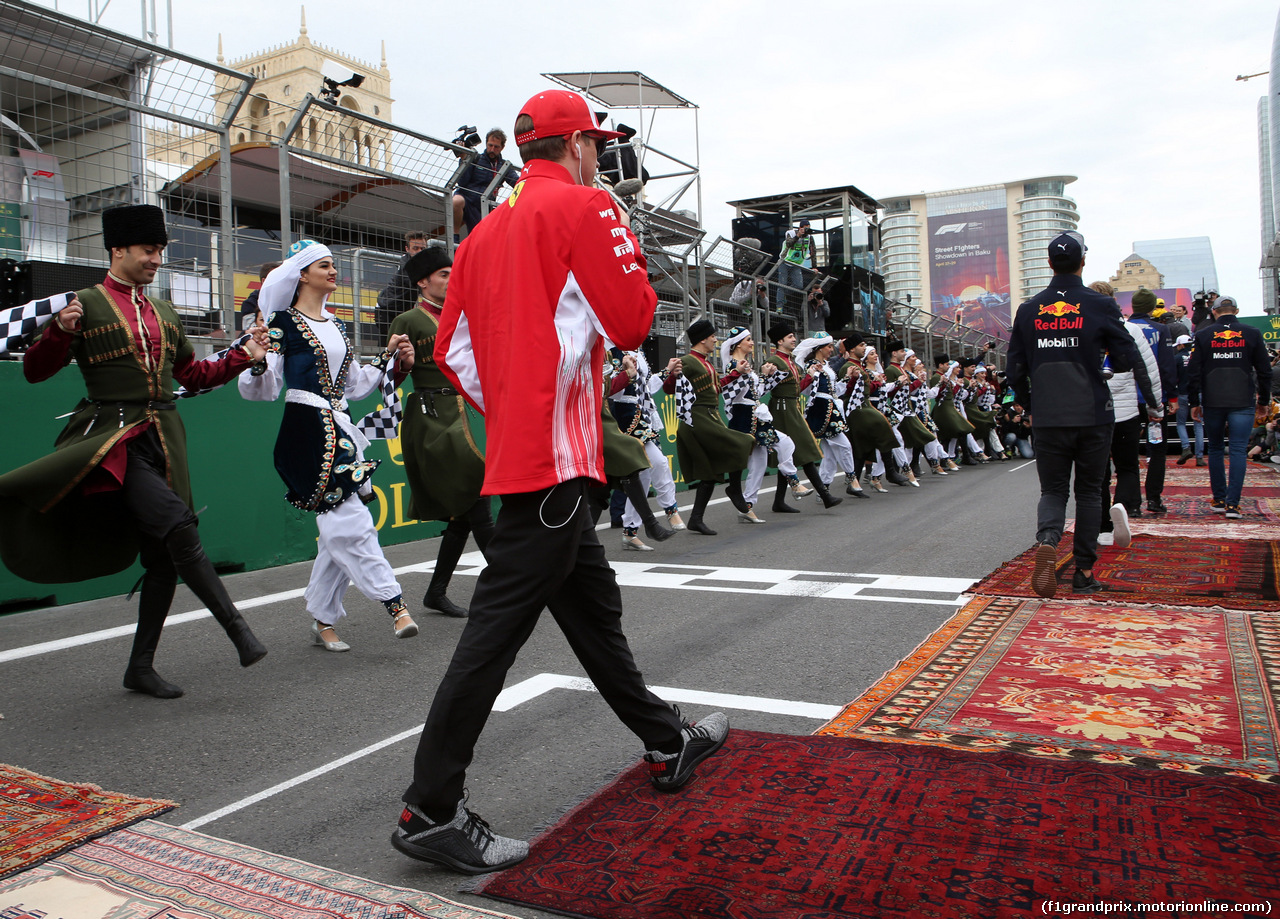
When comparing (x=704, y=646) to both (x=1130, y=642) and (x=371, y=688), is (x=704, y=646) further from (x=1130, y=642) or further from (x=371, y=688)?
(x=1130, y=642)

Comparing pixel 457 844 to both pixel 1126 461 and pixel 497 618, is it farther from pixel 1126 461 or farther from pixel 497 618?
pixel 1126 461

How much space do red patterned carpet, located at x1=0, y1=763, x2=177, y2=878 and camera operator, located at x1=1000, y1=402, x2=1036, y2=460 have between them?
18.5m

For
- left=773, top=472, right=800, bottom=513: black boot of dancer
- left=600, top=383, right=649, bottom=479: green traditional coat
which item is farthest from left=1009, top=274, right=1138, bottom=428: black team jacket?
left=773, top=472, right=800, bottom=513: black boot of dancer

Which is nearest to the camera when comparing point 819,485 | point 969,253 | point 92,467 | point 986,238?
point 92,467

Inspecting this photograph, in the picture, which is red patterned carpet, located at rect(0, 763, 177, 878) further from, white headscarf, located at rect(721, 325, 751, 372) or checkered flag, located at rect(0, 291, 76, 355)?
white headscarf, located at rect(721, 325, 751, 372)

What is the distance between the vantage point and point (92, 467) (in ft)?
12.5

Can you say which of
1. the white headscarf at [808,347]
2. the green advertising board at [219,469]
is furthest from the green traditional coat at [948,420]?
the green advertising board at [219,469]

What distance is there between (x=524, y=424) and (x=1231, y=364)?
8.88 m

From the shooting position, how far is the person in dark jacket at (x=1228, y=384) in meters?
8.99

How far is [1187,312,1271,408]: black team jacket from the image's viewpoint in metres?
9.04

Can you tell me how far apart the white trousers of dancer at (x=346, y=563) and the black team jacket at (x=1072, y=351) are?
388 centimetres

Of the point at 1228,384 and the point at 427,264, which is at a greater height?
the point at 427,264

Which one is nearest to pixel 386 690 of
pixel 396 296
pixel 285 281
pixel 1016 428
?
pixel 285 281

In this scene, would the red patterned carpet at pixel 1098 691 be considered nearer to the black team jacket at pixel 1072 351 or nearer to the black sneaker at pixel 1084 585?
the black sneaker at pixel 1084 585
